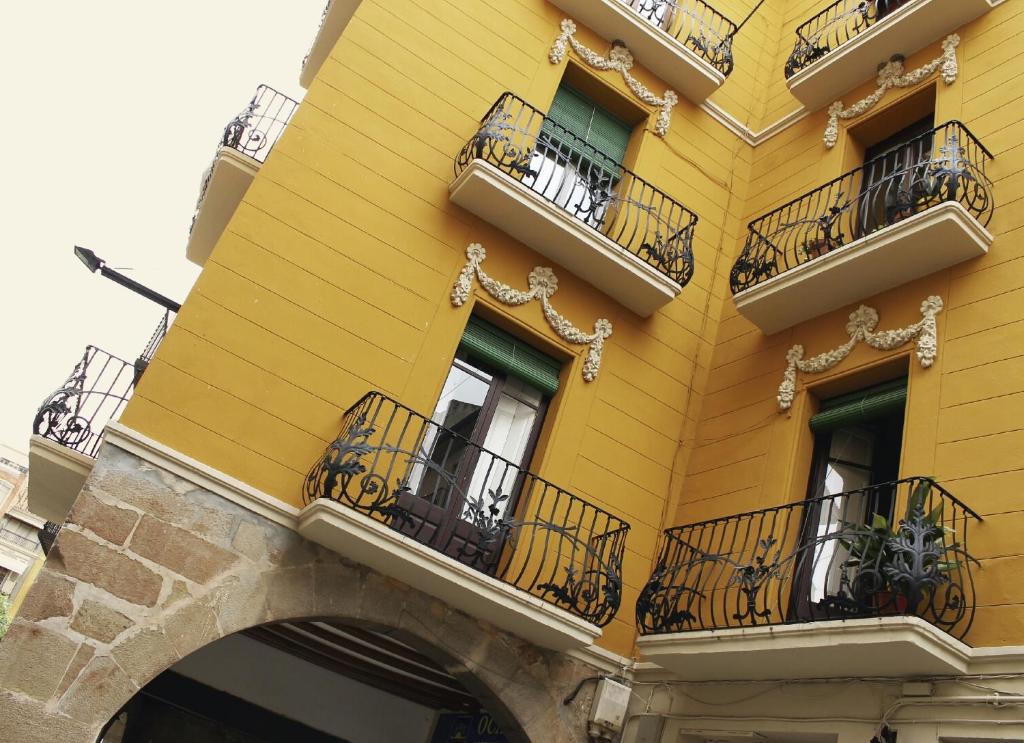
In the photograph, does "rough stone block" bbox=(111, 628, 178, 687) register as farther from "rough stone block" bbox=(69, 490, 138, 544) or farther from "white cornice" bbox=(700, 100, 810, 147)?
"white cornice" bbox=(700, 100, 810, 147)

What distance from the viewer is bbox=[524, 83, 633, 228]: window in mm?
9055

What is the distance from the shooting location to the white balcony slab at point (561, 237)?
322 inches

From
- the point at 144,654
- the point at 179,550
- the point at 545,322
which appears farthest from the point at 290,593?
the point at 545,322

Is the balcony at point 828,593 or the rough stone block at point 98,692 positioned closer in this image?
the balcony at point 828,593

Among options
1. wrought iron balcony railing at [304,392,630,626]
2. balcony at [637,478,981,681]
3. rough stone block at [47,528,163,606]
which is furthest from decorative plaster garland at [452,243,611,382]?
rough stone block at [47,528,163,606]

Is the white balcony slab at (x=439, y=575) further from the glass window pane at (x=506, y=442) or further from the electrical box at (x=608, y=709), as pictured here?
the glass window pane at (x=506, y=442)

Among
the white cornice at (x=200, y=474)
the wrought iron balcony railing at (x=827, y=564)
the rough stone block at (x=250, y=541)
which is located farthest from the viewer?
the rough stone block at (x=250, y=541)

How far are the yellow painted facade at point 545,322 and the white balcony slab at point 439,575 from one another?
2.06 feet

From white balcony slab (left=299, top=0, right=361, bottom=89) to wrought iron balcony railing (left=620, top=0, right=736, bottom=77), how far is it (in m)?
3.24

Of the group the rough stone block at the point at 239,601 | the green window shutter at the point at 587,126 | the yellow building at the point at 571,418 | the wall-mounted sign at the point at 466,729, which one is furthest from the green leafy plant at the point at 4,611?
the green window shutter at the point at 587,126

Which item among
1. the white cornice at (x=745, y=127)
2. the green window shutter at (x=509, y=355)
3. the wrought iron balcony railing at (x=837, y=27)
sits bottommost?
the green window shutter at (x=509, y=355)

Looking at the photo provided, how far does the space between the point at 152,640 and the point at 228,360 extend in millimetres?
2190

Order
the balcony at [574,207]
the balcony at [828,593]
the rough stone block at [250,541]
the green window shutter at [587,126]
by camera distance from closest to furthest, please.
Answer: the balcony at [828,593]
the rough stone block at [250,541]
the balcony at [574,207]
the green window shutter at [587,126]

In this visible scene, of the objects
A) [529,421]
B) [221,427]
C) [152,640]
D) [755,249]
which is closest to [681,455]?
[529,421]
